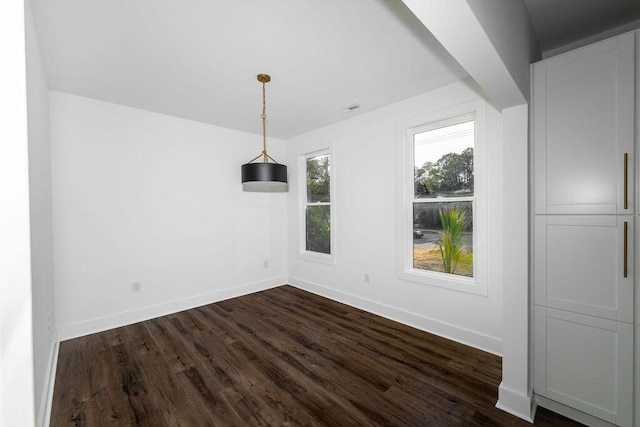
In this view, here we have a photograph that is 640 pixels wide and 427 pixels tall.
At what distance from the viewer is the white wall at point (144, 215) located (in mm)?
3000

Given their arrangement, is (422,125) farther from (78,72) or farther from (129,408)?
(129,408)

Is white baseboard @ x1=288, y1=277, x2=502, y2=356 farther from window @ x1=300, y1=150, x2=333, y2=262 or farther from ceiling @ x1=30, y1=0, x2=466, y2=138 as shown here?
ceiling @ x1=30, y1=0, x2=466, y2=138

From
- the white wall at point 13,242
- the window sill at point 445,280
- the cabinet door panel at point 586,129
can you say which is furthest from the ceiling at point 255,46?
the window sill at point 445,280

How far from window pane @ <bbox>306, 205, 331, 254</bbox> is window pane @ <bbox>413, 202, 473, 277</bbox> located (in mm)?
1519

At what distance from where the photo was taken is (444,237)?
10.1 feet

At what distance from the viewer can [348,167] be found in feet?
12.8

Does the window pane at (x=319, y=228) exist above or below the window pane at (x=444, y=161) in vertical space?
below

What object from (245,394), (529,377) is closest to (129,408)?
(245,394)

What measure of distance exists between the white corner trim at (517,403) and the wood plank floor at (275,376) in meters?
0.05

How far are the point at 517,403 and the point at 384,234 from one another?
6.55 ft

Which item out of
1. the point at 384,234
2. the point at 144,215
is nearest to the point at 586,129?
the point at 384,234

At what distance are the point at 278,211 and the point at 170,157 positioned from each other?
1902 millimetres

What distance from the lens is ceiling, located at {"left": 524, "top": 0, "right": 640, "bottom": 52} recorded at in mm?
1966

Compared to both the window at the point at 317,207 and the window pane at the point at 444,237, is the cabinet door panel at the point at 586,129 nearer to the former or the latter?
the window pane at the point at 444,237
